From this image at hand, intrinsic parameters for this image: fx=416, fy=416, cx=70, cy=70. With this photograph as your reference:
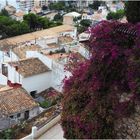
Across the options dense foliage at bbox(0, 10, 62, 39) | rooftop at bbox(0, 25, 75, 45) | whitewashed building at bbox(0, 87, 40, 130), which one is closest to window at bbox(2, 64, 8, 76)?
whitewashed building at bbox(0, 87, 40, 130)

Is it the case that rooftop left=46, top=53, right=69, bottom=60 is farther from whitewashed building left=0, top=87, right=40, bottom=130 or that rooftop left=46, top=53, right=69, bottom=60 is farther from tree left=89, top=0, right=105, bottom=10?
tree left=89, top=0, right=105, bottom=10

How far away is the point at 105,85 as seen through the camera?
23.0 feet

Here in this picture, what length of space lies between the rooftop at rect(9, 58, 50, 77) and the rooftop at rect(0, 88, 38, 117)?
1.91 meters

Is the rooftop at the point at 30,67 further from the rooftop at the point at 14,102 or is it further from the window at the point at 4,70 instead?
the rooftop at the point at 14,102

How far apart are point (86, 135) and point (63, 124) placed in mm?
702

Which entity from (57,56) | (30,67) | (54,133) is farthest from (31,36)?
(54,133)

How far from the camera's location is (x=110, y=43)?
7008 mm

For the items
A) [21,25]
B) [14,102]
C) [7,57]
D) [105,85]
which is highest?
[105,85]

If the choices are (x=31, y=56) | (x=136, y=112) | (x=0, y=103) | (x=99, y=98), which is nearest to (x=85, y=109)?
(x=99, y=98)

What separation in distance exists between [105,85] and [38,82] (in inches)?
410

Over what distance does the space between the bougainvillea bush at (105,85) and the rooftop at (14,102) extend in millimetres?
6745

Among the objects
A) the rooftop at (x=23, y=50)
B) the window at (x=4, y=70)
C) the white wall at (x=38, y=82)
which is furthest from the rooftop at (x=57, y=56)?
the rooftop at (x=23, y=50)

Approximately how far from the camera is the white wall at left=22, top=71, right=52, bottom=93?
1686 centimetres

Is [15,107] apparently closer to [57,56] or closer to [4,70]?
[4,70]
